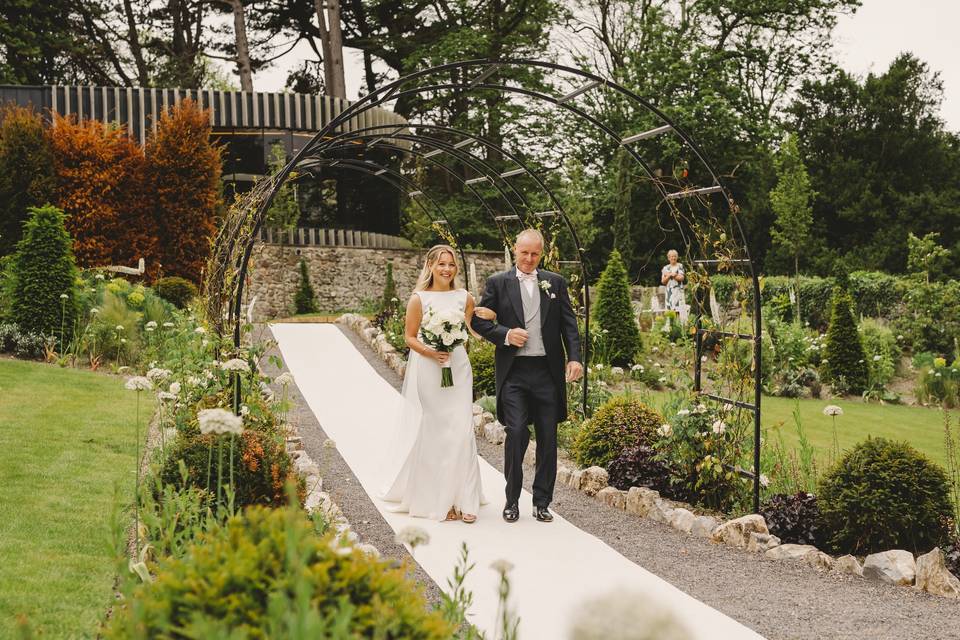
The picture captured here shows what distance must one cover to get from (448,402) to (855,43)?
24357mm

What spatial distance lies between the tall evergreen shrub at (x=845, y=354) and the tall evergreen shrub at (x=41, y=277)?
35.4 ft

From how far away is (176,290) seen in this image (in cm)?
1355

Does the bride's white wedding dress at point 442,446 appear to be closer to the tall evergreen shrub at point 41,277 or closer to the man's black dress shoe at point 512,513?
the man's black dress shoe at point 512,513

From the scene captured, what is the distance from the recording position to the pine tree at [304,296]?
61.6 feet

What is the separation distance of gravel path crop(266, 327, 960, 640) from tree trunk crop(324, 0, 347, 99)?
57.7ft

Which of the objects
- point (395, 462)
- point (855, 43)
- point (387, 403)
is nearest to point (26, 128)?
point (387, 403)

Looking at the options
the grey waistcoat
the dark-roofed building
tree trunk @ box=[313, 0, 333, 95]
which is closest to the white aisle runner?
the grey waistcoat

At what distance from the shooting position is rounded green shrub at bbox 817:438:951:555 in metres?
4.72

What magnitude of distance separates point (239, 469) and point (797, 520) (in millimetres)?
3353

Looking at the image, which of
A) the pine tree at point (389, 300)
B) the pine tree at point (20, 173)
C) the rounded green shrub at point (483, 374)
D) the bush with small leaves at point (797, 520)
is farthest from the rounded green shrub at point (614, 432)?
the pine tree at point (20, 173)

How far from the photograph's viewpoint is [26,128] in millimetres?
12742

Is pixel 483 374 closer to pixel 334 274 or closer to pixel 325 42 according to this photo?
pixel 334 274

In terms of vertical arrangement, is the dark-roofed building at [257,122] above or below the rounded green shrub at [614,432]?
above

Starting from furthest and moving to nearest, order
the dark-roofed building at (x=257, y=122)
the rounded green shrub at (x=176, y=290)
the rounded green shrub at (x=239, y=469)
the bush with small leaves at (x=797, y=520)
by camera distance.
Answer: the dark-roofed building at (x=257, y=122) < the rounded green shrub at (x=176, y=290) < the bush with small leaves at (x=797, y=520) < the rounded green shrub at (x=239, y=469)
